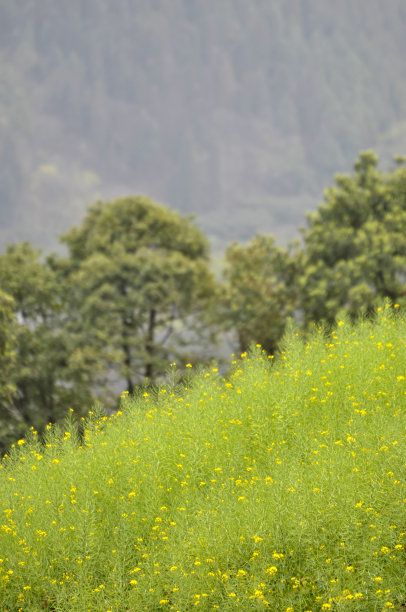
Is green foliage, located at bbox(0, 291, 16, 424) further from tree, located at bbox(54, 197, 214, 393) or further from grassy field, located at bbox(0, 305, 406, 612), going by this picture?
grassy field, located at bbox(0, 305, 406, 612)

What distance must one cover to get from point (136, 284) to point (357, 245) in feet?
31.9

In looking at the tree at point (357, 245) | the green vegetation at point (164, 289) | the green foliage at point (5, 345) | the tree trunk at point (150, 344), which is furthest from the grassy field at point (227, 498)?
the tree trunk at point (150, 344)

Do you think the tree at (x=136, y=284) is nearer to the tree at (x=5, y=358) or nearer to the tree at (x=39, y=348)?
the tree at (x=39, y=348)

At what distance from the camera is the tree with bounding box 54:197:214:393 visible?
24.4 metres

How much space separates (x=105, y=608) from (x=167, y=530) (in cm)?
105

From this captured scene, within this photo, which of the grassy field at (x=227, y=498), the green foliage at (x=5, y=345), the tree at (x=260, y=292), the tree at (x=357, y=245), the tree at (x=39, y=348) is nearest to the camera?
the grassy field at (x=227, y=498)

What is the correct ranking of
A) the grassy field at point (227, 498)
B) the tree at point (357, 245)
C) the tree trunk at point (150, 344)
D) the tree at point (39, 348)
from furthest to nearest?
the tree trunk at point (150, 344), the tree at point (39, 348), the tree at point (357, 245), the grassy field at point (227, 498)

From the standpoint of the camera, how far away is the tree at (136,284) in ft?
80.1

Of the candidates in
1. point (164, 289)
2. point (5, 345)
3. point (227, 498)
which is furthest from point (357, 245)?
point (227, 498)

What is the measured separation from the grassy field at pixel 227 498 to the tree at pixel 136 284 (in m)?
15.1

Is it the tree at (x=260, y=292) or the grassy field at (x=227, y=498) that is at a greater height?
the tree at (x=260, y=292)

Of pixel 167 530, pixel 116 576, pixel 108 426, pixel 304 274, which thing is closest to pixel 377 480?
pixel 167 530

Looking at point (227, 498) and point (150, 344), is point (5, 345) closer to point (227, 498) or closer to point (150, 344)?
point (150, 344)

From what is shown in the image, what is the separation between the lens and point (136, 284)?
2517 cm
